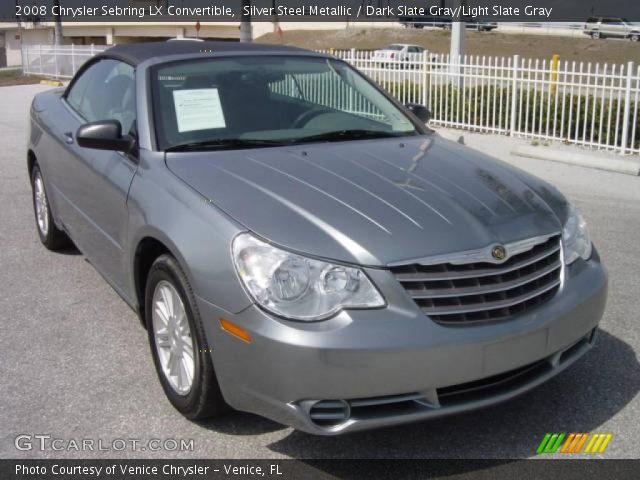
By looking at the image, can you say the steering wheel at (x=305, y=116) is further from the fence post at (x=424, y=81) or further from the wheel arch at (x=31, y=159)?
the fence post at (x=424, y=81)

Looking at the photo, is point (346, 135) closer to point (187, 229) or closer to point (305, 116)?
point (305, 116)

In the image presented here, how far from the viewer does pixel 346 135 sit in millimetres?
4262

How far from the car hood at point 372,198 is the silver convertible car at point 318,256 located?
0.01 metres

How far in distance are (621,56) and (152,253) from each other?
152ft

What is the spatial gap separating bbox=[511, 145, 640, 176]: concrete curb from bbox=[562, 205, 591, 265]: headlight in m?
6.12

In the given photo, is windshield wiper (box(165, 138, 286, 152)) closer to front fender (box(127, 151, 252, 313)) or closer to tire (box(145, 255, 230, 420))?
front fender (box(127, 151, 252, 313))

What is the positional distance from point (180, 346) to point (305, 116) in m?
1.63

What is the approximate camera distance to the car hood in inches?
117

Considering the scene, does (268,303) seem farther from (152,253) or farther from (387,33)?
(387,33)

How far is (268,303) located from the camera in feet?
9.32

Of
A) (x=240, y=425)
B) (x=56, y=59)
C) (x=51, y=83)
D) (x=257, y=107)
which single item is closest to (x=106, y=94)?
(x=257, y=107)

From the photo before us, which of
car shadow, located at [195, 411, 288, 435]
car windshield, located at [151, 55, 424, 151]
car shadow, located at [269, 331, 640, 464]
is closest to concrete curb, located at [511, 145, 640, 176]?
car windshield, located at [151, 55, 424, 151]

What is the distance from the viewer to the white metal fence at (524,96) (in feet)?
34.2

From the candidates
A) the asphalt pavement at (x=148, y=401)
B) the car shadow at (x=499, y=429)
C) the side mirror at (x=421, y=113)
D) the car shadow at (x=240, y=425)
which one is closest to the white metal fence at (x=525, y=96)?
the asphalt pavement at (x=148, y=401)
